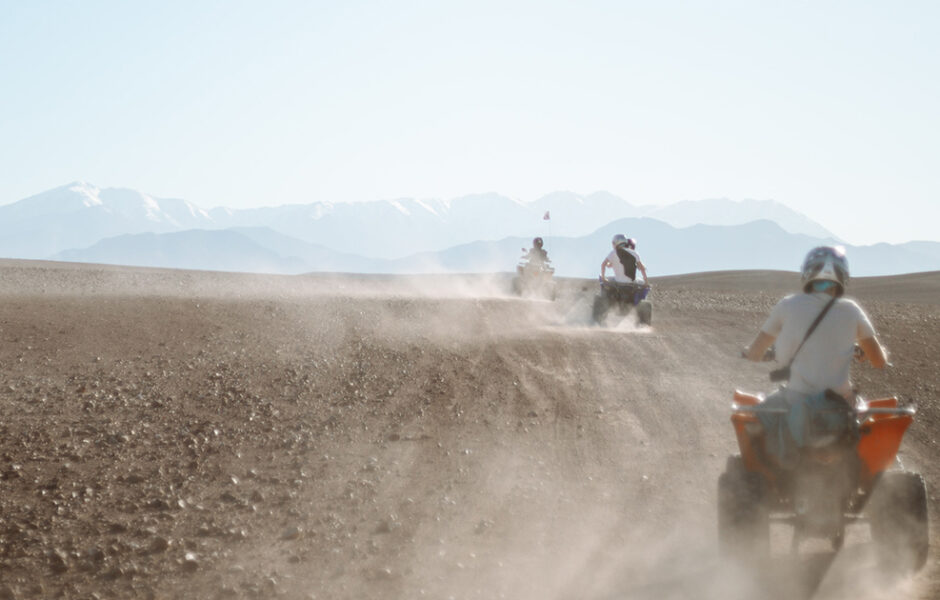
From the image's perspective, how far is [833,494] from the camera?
224 inches

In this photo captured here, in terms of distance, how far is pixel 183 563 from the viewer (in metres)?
6.35

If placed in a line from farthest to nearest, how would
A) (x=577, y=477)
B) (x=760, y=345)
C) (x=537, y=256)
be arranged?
1. (x=537, y=256)
2. (x=577, y=477)
3. (x=760, y=345)

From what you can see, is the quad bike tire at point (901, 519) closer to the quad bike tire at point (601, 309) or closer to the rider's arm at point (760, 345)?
the rider's arm at point (760, 345)

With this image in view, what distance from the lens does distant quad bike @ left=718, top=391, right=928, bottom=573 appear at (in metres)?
5.72

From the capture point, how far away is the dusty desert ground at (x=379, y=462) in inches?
244

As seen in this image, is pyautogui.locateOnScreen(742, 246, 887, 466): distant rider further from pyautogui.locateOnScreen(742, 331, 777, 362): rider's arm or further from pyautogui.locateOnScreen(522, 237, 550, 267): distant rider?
pyautogui.locateOnScreen(522, 237, 550, 267): distant rider

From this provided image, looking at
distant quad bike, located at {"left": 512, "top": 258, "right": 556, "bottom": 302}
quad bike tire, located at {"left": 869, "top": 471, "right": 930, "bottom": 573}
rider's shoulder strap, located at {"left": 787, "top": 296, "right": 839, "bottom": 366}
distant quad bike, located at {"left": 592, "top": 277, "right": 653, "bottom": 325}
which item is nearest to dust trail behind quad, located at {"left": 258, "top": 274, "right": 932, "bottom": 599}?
quad bike tire, located at {"left": 869, "top": 471, "right": 930, "bottom": 573}

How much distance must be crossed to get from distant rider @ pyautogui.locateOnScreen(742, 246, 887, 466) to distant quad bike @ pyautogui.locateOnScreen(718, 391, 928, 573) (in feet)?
0.46

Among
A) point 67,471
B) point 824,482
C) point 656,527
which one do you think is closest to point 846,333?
point 824,482

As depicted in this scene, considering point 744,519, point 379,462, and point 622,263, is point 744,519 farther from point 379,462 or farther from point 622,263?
point 622,263

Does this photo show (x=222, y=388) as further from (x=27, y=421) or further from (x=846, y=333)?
(x=846, y=333)

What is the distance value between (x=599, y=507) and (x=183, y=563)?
11.0 ft

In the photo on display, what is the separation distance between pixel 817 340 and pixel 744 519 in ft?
4.09

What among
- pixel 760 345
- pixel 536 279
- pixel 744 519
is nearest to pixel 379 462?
pixel 744 519
